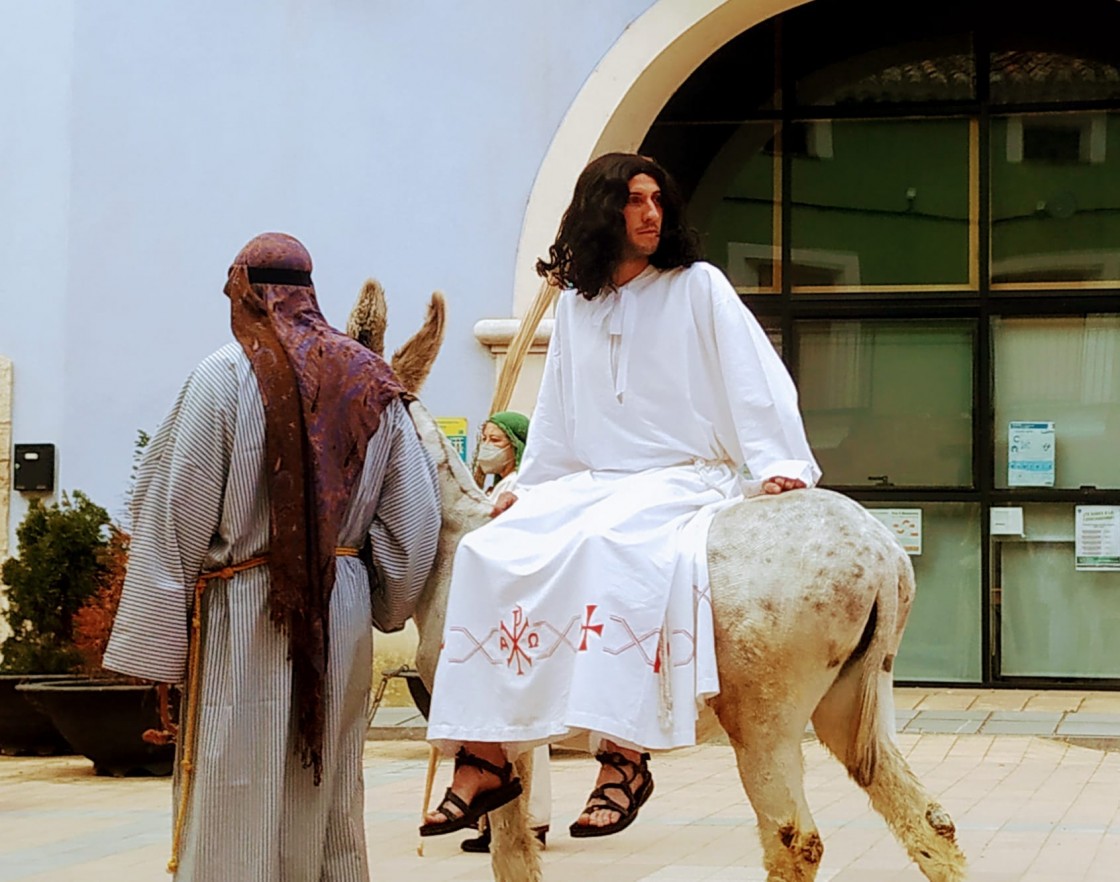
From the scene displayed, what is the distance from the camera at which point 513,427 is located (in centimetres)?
761

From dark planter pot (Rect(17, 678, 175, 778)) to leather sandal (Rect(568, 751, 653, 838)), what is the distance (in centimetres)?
491

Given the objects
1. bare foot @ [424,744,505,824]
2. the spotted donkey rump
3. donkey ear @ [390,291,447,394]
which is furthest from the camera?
donkey ear @ [390,291,447,394]

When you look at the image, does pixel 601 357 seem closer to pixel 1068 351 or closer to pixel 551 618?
pixel 551 618

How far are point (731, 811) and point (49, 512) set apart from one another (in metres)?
4.97

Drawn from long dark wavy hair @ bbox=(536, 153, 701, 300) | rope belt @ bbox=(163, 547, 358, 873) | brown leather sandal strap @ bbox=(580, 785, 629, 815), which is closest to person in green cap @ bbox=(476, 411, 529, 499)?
long dark wavy hair @ bbox=(536, 153, 701, 300)

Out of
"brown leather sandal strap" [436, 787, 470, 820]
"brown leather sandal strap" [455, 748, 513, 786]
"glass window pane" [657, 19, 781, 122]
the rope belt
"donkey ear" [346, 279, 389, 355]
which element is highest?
"glass window pane" [657, 19, 781, 122]

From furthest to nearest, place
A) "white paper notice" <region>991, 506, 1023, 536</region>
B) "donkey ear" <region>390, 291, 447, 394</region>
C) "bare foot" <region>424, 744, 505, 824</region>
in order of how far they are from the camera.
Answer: "white paper notice" <region>991, 506, 1023, 536</region> < "donkey ear" <region>390, 291, 447, 394</region> < "bare foot" <region>424, 744, 505, 824</region>

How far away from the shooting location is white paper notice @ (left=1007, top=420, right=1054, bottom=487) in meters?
13.5

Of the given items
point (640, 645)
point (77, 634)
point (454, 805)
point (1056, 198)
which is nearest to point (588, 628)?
point (640, 645)

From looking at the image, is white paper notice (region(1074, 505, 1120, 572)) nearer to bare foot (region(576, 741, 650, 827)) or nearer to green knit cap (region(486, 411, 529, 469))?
green knit cap (region(486, 411, 529, 469))

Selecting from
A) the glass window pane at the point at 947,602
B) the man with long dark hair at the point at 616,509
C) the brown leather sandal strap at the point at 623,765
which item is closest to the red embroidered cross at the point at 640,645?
the man with long dark hair at the point at 616,509

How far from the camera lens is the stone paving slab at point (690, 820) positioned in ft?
24.1

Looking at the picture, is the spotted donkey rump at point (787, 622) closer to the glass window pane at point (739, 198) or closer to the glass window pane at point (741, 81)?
the glass window pane at point (739, 198)

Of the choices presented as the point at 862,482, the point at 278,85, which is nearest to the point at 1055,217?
the point at 862,482
